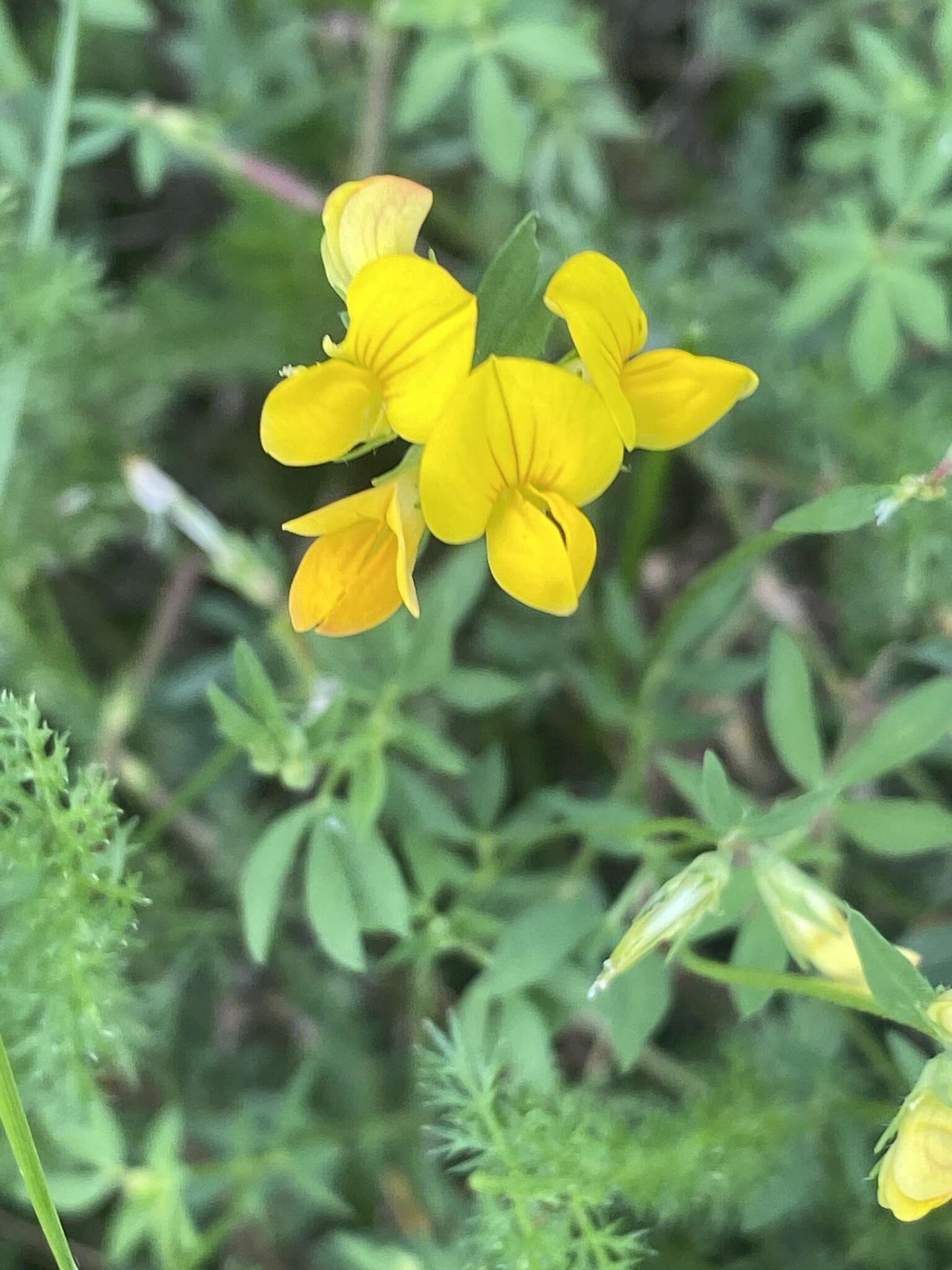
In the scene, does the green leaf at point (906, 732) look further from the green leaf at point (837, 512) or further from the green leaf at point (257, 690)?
the green leaf at point (257, 690)

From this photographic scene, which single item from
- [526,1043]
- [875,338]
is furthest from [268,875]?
[875,338]

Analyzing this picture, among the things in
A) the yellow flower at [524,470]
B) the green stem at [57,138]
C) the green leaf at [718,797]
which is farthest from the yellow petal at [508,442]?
the green stem at [57,138]

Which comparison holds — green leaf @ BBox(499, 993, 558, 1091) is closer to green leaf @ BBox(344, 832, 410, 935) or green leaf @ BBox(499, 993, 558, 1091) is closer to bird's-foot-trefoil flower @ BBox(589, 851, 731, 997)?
green leaf @ BBox(344, 832, 410, 935)

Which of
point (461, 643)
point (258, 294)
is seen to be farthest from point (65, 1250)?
point (258, 294)

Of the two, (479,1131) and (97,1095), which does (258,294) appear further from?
(479,1131)

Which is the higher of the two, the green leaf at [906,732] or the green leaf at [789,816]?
the green leaf at [789,816]

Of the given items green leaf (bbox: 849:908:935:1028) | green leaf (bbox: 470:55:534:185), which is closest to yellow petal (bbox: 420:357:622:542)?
green leaf (bbox: 849:908:935:1028)

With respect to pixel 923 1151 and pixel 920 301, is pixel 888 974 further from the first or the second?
pixel 920 301
